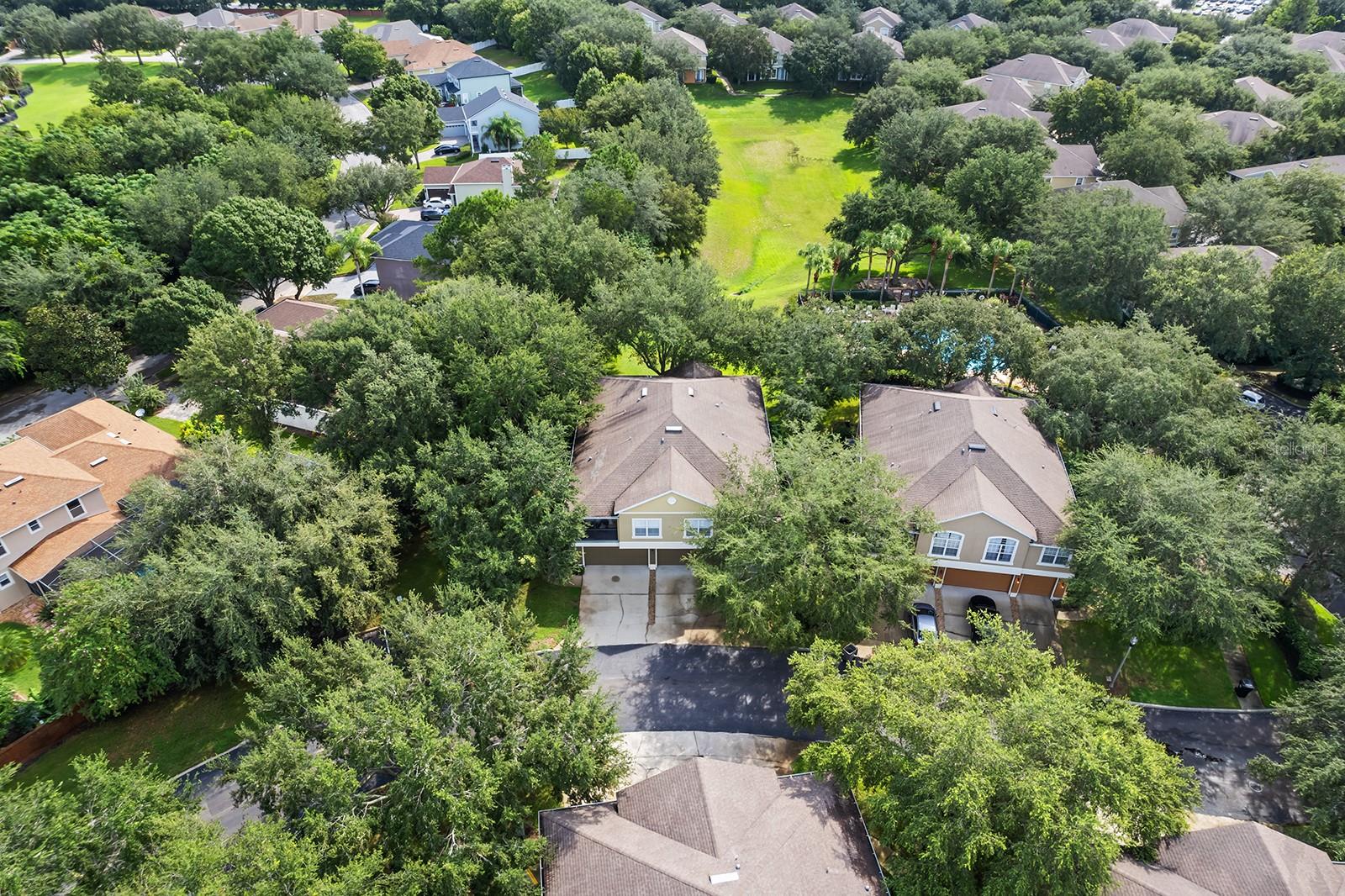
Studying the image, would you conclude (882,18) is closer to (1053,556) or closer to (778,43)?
(778,43)

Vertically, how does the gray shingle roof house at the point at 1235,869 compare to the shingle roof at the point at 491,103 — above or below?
below

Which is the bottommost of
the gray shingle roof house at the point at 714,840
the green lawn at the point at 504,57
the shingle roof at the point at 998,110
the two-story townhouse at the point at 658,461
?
the gray shingle roof house at the point at 714,840

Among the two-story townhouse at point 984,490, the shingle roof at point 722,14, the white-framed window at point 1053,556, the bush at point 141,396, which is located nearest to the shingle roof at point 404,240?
the bush at point 141,396

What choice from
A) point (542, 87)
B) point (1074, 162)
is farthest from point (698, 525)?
point (542, 87)

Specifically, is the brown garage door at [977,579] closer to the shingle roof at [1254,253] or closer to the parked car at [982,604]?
the parked car at [982,604]

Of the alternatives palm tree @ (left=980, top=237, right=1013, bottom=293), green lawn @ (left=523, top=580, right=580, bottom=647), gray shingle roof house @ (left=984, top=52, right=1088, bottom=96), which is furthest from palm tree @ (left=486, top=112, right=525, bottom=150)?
green lawn @ (left=523, top=580, right=580, bottom=647)

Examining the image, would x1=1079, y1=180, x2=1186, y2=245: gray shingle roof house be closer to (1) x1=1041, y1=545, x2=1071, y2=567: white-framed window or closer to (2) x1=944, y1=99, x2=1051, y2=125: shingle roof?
(2) x1=944, y1=99, x2=1051, y2=125: shingle roof
